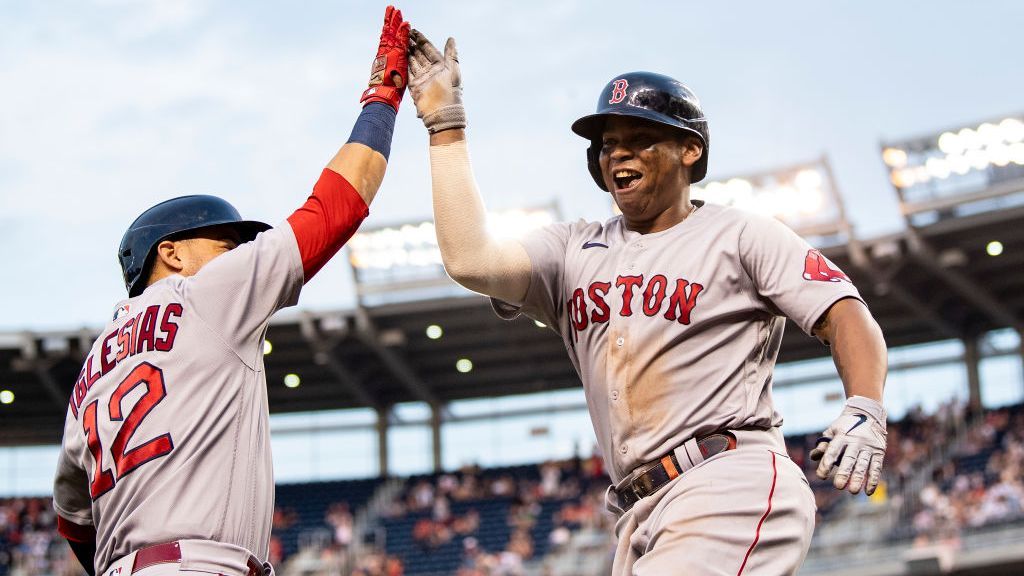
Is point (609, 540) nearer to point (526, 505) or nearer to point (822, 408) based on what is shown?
point (526, 505)

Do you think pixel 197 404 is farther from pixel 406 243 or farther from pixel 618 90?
pixel 406 243

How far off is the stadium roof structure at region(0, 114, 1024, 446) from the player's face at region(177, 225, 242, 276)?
2174cm

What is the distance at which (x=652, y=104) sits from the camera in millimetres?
4000

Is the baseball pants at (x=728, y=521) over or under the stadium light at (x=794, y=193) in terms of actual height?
over

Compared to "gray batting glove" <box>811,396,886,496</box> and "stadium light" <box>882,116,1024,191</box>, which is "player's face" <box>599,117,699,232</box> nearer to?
"gray batting glove" <box>811,396,886,496</box>

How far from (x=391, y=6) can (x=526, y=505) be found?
23.9 metres

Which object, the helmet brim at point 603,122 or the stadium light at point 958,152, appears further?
the stadium light at point 958,152

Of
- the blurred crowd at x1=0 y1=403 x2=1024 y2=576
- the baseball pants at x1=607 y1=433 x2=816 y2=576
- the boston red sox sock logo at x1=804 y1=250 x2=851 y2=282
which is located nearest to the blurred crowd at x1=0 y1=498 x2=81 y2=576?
the blurred crowd at x1=0 y1=403 x2=1024 y2=576

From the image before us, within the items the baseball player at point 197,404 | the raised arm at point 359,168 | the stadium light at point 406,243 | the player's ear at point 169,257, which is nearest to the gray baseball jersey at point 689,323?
the raised arm at point 359,168

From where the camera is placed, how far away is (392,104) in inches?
172

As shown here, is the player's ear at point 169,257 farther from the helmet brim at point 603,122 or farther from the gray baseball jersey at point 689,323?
the helmet brim at point 603,122

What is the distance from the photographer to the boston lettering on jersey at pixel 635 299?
383 cm

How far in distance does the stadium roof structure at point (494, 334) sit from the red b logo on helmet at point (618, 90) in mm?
21414

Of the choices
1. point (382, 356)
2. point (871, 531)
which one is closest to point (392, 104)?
point (871, 531)
